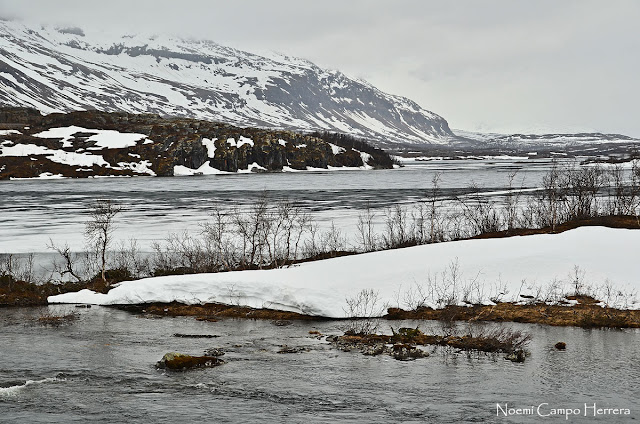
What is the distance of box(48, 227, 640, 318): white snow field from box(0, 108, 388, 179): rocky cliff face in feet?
408

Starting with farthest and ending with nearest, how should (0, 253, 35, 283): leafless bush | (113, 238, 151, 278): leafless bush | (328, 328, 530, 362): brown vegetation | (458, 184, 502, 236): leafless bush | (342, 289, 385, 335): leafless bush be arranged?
(458, 184, 502, 236): leafless bush < (113, 238, 151, 278): leafless bush < (0, 253, 35, 283): leafless bush < (342, 289, 385, 335): leafless bush < (328, 328, 530, 362): brown vegetation

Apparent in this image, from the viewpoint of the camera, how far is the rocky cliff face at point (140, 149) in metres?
156

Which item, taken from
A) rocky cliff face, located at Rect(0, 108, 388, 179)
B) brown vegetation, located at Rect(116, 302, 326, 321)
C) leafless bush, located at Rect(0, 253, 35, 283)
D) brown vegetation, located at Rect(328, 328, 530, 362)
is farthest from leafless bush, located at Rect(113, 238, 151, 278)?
rocky cliff face, located at Rect(0, 108, 388, 179)

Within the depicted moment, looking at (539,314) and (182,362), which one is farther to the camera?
(539,314)

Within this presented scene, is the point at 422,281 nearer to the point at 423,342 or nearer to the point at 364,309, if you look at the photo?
the point at 364,309

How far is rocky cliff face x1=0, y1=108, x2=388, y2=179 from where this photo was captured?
156000 millimetres

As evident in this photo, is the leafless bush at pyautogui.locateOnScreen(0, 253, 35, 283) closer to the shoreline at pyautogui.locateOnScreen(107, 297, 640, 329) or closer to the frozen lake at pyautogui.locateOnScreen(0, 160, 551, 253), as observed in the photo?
the frozen lake at pyautogui.locateOnScreen(0, 160, 551, 253)

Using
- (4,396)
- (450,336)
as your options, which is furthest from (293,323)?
(4,396)

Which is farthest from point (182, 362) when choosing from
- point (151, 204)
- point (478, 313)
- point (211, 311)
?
point (151, 204)

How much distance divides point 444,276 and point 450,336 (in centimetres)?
765

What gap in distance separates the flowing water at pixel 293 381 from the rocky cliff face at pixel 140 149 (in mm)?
132769

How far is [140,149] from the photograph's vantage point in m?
171

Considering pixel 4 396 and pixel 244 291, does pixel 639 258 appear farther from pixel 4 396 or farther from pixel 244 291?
pixel 4 396

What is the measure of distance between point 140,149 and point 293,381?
158 metres
